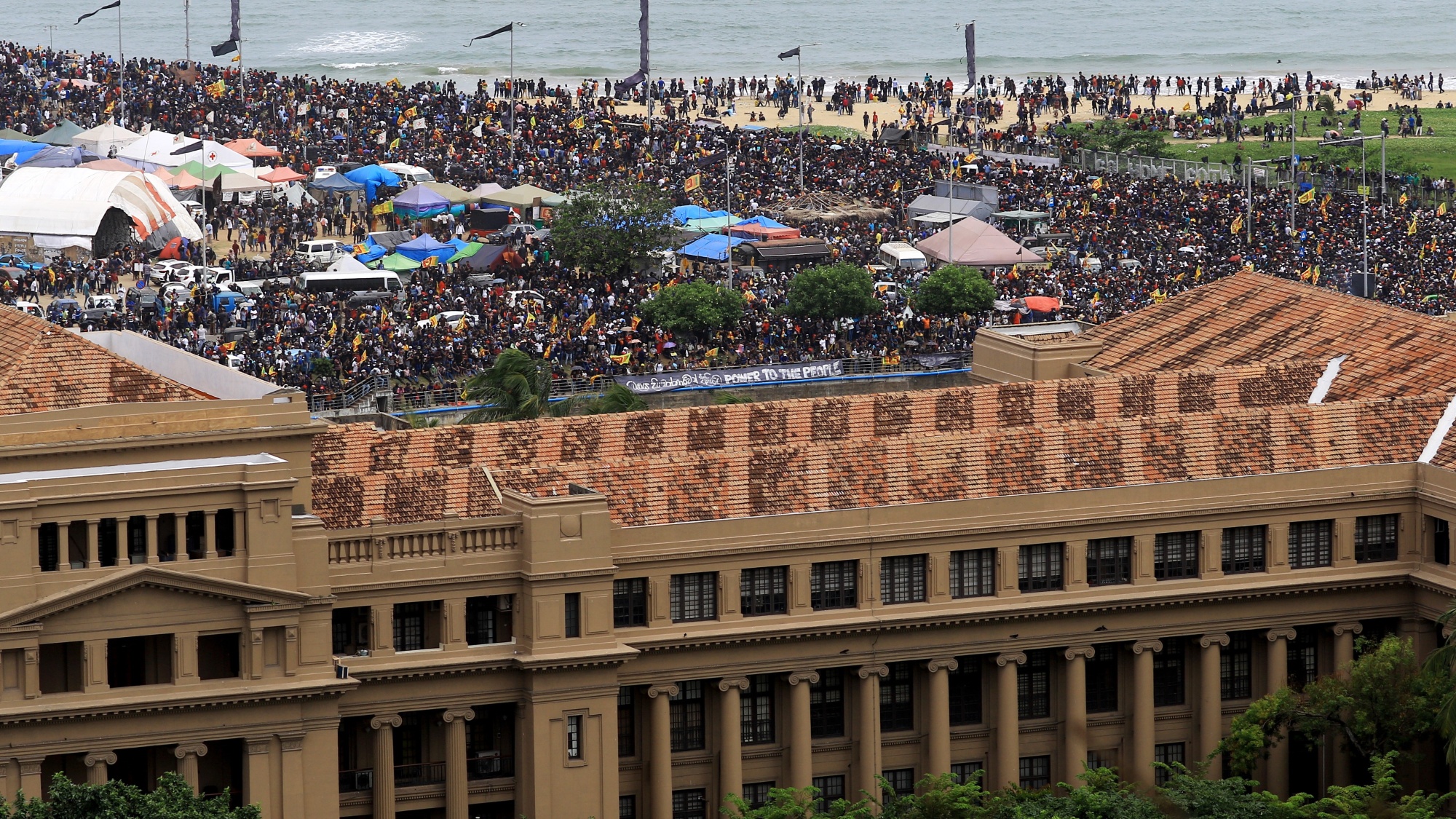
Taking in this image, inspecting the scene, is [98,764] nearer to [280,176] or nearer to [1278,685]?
[1278,685]

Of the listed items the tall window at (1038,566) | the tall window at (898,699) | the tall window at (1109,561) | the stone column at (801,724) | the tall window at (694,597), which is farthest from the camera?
the tall window at (1109,561)

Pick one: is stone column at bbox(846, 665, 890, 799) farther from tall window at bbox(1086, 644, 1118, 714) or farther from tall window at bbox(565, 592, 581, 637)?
Result: tall window at bbox(565, 592, 581, 637)

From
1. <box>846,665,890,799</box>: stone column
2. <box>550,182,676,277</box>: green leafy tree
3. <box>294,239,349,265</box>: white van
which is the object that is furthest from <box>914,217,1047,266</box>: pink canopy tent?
<box>846,665,890,799</box>: stone column

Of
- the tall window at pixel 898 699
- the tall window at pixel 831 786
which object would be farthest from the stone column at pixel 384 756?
the tall window at pixel 898 699

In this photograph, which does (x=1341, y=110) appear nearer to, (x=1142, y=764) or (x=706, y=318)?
(x=706, y=318)

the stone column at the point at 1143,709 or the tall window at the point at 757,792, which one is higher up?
the stone column at the point at 1143,709

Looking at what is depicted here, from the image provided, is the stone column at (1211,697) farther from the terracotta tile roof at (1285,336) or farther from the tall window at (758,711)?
the tall window at (758,711)

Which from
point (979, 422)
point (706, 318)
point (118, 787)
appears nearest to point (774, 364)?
point (706, 318)
